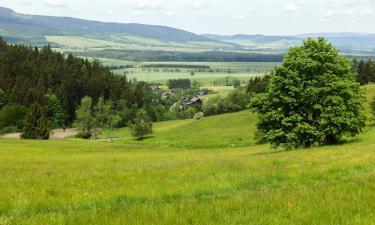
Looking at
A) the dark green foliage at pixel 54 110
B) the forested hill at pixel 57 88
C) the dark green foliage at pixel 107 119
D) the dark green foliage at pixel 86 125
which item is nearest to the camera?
the dark green foliage at pixel 86 125

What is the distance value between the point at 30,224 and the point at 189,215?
116 inches

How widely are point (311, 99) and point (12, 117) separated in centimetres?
13070

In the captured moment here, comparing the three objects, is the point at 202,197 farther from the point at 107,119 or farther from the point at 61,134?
the point at 107,119

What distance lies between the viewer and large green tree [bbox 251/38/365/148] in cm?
4034

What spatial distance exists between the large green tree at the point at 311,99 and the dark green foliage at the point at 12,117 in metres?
124

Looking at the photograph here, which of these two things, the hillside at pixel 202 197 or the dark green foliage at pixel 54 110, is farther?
the dark green foliage at pixel 54 110

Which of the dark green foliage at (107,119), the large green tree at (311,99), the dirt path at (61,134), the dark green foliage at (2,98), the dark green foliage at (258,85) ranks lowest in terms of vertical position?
the dirt path at (61,134)

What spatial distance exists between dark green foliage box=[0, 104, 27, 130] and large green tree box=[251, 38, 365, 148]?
124 meters


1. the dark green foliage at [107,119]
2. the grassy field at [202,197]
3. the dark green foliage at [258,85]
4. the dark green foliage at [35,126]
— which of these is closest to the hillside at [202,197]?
the grassy field at [202,197]

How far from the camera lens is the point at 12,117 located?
15188 cm

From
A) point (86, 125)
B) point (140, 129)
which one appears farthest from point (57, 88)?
point (140, 129)

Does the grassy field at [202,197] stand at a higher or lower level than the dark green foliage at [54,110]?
higher

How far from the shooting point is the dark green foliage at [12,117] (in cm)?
14888

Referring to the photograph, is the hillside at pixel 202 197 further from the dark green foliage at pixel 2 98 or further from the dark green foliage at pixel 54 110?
the dark green foliage at pixel 2 98
